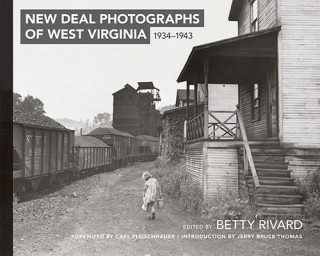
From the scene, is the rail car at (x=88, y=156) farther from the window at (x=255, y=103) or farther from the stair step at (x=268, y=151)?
the stair step at (x=268, y=151)

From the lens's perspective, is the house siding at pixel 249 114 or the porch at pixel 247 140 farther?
the house siding at pixel 249 114

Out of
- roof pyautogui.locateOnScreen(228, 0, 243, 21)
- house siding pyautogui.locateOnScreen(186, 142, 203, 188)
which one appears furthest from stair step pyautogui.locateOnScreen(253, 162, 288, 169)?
roof pyautogui.locateOnScreen(228, 0, 243, 21)

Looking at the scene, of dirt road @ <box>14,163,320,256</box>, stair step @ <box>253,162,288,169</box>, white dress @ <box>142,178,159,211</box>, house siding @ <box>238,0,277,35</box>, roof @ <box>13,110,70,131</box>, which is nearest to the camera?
dirt road @ <box>14,163,320,256</box>

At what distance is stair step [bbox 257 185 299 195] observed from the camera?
7.90 meters

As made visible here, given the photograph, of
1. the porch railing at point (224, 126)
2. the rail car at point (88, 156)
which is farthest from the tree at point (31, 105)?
the porch railing at point (224, 126)

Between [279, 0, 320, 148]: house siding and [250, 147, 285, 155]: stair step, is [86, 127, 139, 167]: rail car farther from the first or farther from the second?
[279, 0, 320, 148]: house siding

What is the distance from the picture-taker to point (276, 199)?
777cm

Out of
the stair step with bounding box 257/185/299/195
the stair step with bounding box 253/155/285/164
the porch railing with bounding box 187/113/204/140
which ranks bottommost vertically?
the stair step with bounding box 257/185/299/195

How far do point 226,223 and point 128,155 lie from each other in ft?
85.7

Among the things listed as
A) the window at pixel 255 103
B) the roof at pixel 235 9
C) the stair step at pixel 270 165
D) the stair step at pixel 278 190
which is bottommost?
the stair step at pixel 278 190

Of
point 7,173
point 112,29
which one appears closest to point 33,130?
point 7,173

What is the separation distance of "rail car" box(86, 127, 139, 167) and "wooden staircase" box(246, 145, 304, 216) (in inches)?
Result: 782

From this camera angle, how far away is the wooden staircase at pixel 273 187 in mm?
7547

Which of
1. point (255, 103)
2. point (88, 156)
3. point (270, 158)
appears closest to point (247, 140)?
point (270, 158)
